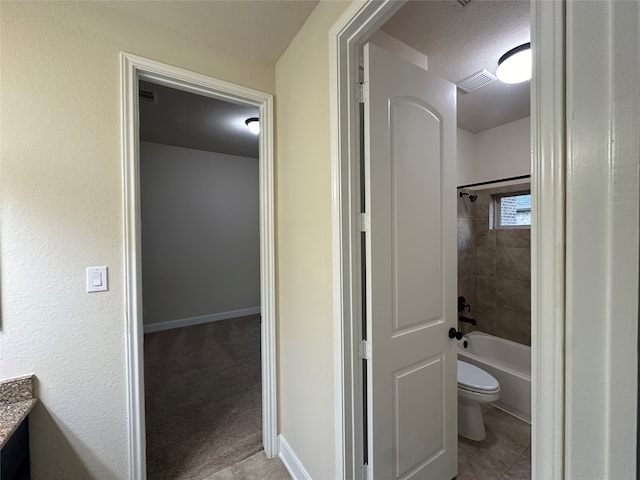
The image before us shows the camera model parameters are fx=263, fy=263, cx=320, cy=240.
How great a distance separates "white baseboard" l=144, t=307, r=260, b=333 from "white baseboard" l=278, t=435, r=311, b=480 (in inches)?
117

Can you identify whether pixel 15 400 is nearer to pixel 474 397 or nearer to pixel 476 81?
pixel 474 397

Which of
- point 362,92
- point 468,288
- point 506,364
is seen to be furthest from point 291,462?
point 468,288

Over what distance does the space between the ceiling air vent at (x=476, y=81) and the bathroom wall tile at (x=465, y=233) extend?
4.30ft

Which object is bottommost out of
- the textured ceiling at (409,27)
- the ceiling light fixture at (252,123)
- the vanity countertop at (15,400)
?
the vanity countertop at (15,400)

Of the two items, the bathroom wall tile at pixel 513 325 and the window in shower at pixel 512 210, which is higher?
the window in shower at pixel 512 210

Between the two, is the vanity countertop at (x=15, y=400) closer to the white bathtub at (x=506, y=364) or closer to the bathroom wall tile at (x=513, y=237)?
the white bathtub at (x=506, y=364)

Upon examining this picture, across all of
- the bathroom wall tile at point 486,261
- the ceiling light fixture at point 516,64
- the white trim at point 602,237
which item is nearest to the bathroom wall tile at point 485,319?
the bathroom wall tile at point 486,261

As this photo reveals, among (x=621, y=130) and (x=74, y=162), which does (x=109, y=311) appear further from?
(x=621, y=130)

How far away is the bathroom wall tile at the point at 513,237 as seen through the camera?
2.65m

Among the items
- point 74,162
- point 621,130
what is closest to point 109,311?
point 74,162

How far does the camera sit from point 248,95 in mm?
1647

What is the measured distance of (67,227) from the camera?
4.08 feet

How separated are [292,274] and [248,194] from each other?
343cm

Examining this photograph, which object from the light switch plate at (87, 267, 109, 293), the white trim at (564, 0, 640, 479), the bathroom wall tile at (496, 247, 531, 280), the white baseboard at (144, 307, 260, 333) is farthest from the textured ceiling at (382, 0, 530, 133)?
the white baseboard at (144, 307, 260, 333)
